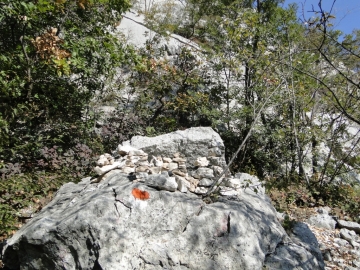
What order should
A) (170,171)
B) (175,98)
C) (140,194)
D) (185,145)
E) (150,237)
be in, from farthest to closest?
(175,98)
(185,145)
(170,171)
(140,194)
(150,237)

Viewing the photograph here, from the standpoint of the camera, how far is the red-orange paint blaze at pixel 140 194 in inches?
→ 117

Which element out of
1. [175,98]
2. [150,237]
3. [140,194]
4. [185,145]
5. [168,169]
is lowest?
[150,237]

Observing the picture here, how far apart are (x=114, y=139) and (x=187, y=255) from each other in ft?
15.7

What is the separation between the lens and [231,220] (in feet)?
9.43

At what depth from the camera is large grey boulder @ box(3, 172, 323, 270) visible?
8.44 ft

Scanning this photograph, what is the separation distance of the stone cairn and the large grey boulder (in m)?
0.19

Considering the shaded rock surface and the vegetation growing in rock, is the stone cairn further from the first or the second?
the vegetation growing in rock

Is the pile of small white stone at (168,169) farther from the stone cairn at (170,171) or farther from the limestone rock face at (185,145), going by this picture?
the limestone rock face at (185,145)

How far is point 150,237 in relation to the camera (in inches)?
106

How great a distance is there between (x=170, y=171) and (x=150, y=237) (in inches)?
43.0

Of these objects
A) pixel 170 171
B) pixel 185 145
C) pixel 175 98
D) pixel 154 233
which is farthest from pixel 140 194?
pixel 175 98

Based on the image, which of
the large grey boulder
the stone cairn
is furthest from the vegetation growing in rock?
the large grey boulder

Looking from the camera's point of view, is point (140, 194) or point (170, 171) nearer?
point (140, 194)

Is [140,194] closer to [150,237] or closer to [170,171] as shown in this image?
[150,237]
